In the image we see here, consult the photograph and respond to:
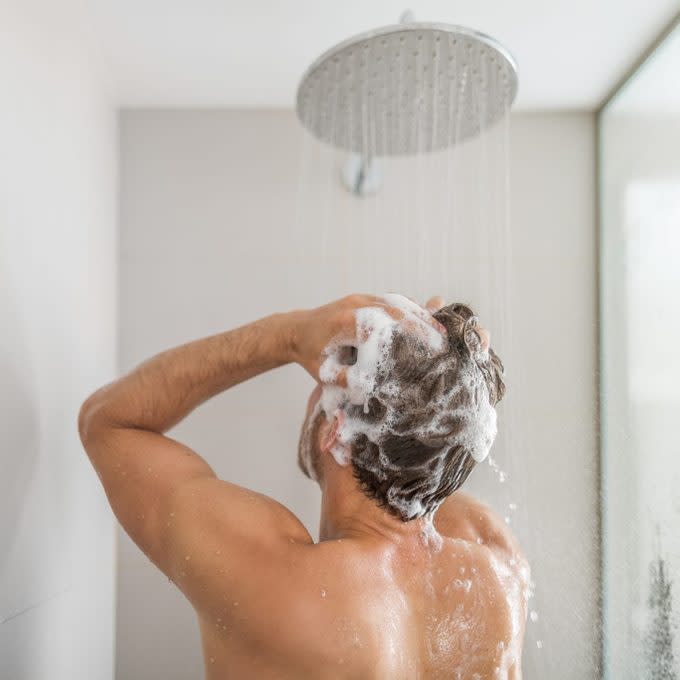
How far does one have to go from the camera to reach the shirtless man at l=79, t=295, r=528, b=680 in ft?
2.49

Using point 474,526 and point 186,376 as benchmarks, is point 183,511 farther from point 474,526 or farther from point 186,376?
A: point 474,526

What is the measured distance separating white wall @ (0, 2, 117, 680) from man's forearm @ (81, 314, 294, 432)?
0.44ft

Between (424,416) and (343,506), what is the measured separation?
15 cm

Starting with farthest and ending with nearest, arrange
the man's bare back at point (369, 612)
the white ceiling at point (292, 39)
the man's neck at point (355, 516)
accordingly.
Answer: the white ceiling at point (292, 39) < the man's neck at point (355, 516) < the man's bare back at point (369, 612)

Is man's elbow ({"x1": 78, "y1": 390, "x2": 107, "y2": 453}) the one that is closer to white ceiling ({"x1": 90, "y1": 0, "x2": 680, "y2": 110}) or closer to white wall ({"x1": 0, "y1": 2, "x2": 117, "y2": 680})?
white wall ({"x1": 0, "y1": 2, "x2": 117, "y2": 680})

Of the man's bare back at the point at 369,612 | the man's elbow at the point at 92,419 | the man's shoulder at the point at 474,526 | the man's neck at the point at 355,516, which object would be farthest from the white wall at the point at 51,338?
the man's shoulder at the point at 474,526

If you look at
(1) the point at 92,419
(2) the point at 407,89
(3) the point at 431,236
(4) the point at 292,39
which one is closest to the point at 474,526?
(1) the point at 92,419

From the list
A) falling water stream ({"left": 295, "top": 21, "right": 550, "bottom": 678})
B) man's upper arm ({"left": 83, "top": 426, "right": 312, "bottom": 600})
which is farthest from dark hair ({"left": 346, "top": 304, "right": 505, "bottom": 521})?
falling water stream ({"left": 295, "top": 21, "right": 550, "bottom": 678})

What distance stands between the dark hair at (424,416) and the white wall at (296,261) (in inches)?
26.9

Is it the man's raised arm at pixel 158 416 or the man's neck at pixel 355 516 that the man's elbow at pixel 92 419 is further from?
the man's neck at pixel 355 516

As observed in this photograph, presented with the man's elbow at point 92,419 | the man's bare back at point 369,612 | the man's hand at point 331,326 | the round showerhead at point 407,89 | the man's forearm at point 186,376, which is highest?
the round showerhead at point 407,89

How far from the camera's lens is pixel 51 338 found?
1.05 m

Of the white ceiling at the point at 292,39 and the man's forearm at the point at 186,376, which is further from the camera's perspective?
the white ceiling at the point at 292,39

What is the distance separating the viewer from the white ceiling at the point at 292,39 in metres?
1.26
